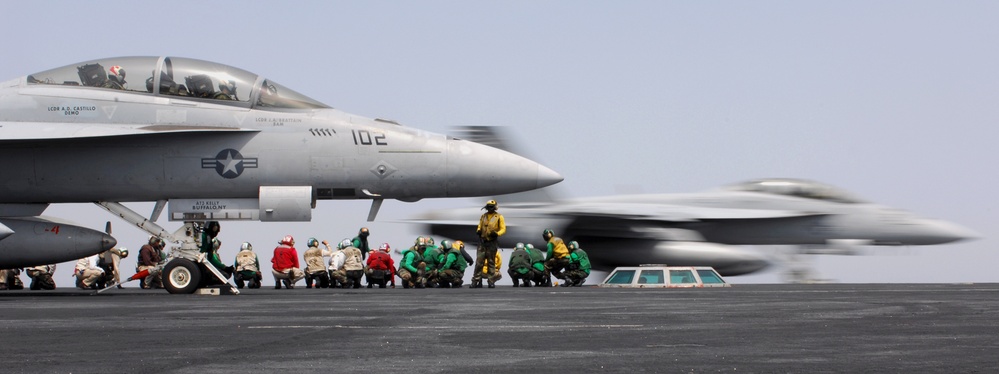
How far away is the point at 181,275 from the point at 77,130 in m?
2.39

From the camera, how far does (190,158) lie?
16953 mm

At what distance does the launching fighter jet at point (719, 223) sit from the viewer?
95.0 feet

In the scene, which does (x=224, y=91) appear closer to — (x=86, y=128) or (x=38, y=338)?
(x=86, y=128)

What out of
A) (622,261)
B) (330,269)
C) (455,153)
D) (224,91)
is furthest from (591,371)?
(622,261)

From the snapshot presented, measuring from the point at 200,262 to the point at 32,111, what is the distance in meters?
3.03

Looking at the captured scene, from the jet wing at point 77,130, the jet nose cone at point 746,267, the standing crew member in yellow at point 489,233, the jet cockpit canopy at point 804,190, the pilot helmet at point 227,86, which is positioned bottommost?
the jet nose cone at point 746,267

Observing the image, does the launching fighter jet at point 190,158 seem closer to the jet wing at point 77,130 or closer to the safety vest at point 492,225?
the jet wing at point 77,130

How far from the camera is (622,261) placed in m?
29.9

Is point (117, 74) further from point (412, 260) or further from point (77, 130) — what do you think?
point (412, 260)

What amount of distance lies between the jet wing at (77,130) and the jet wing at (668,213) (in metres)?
13.6

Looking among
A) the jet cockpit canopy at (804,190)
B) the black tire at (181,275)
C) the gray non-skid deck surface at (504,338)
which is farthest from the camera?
the jet cockpit canopy at (804,190)

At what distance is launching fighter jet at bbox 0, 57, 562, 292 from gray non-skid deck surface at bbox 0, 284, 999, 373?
387 centimetres

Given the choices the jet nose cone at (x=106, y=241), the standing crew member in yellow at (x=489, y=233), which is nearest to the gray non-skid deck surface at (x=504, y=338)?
the jet nose cone at (x=106, y=241)

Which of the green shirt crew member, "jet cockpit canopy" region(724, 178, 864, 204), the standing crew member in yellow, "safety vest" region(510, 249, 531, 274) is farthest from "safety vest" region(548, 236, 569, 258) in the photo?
"jet cockpit canopy" region(724, 178, 864, 204)
